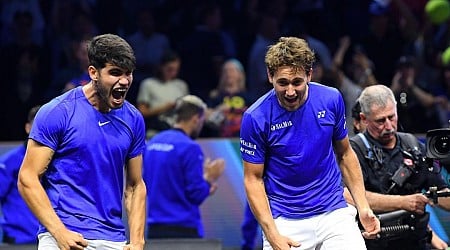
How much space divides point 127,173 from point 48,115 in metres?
0.71

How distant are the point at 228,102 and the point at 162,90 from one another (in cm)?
87

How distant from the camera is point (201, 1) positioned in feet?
49.9

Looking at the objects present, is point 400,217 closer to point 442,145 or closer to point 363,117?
point 442,145

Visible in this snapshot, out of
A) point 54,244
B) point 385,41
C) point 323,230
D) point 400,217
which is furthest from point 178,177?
point 385,41

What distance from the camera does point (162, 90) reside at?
44.5ft

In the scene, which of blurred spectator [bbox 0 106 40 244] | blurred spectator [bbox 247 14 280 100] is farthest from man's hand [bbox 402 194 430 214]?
blurred spectator [bbox 247 14 280 100]

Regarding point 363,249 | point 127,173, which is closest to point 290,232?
point 363,249

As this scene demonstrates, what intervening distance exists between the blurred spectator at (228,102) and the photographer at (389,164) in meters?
4.35

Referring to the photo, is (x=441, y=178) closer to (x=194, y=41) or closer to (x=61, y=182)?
(x=61, y=182)

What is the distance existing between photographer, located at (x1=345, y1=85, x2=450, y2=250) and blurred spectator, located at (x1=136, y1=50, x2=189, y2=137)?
15.9 ft

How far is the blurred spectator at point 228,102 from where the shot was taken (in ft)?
42.9


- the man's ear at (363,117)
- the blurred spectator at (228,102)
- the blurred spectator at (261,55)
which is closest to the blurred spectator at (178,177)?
the blurred spectator at (228,102)

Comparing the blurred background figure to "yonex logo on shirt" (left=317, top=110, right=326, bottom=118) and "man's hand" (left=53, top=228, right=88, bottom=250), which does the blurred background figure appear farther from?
"man's hand" (left=53, top=228, right=88, bottom=250)

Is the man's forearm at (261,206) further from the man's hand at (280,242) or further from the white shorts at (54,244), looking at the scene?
the white shorts at (54,244)
